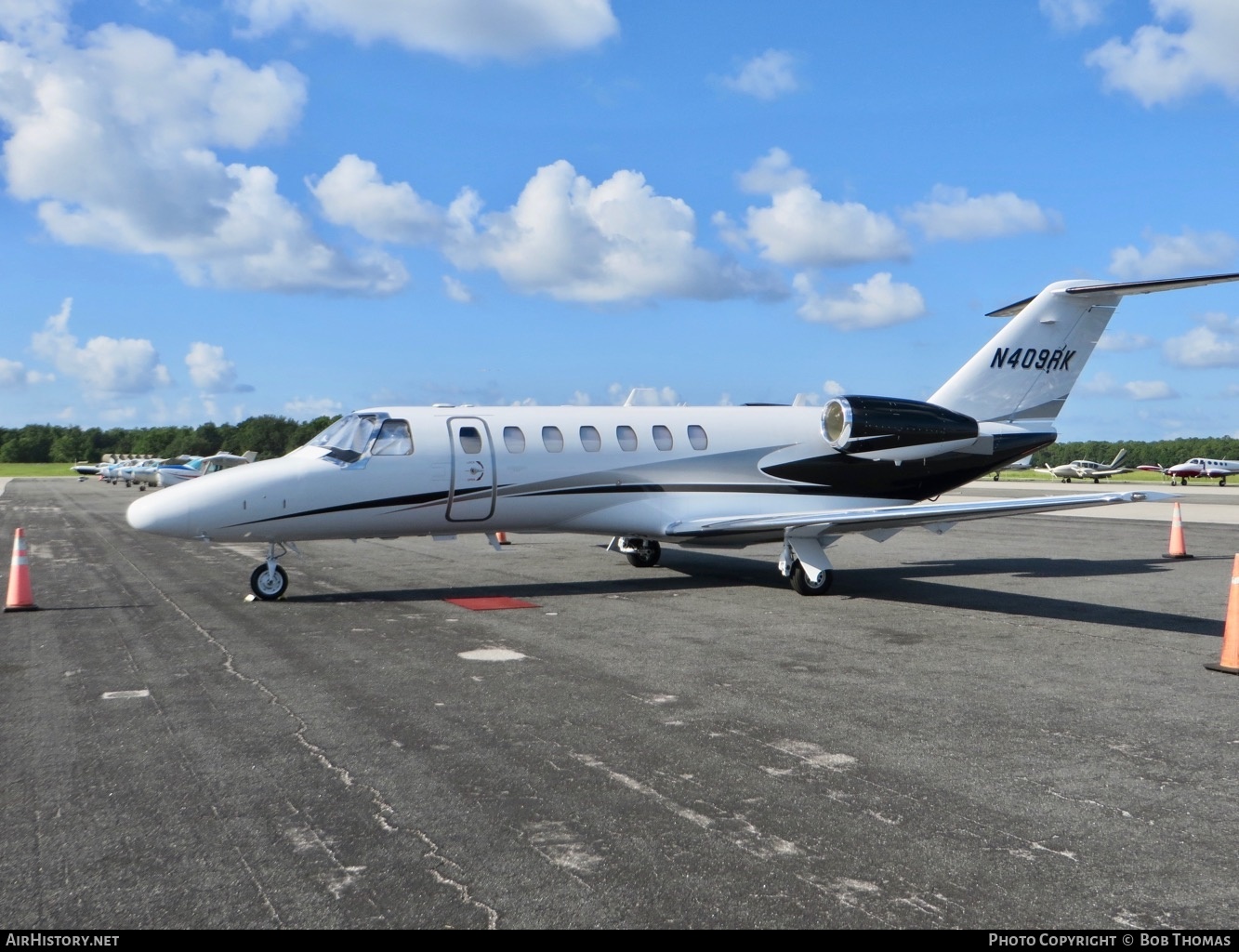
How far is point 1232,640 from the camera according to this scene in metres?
8.71

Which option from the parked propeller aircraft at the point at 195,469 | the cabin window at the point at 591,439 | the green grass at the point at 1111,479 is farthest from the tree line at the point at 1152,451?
the cabin window at the point at 591,439

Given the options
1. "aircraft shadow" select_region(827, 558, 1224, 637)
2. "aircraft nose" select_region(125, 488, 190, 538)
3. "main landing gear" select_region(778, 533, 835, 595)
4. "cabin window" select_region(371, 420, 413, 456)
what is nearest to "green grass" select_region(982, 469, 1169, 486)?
"aircraft shadow" select_region(827, 558, 1224, 637)

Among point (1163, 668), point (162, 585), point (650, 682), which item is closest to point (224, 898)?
point (650, 682)

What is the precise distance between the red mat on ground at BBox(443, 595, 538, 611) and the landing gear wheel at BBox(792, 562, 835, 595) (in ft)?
12.3

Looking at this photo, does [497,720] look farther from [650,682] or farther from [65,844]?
[65,844]

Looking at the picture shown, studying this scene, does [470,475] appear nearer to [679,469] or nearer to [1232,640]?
[679,469]

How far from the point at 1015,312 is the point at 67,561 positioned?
59.4 ft

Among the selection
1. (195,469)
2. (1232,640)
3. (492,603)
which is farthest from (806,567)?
(195,469)

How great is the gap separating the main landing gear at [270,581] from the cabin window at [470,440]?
9.17 ft

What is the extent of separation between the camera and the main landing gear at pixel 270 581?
43.3ft

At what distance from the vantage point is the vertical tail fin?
54.4 feet

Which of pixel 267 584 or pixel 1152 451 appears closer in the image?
pixel 267 584

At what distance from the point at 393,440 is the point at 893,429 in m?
7.47

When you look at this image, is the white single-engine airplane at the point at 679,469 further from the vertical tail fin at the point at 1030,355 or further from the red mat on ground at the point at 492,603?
the red mat on ground at the point at 492,603
